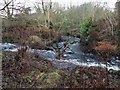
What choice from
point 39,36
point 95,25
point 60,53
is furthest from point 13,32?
point 95,25

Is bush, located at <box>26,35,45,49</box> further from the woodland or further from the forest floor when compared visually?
the forest floor

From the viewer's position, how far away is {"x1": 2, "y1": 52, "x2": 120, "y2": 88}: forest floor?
461 cm

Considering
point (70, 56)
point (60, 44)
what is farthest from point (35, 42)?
point (70, 56)

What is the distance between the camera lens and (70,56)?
5105 mm

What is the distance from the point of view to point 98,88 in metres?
4.61

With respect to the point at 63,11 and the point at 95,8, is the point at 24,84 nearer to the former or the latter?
the point at 63,11

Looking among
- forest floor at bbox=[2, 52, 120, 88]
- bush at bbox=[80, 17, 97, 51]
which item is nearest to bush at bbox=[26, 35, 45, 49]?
forest floor at bbox=[2, 52, 120, 88]

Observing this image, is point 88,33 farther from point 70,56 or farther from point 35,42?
point 35,42

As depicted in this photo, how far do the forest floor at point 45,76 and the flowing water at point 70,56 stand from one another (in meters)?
0.10

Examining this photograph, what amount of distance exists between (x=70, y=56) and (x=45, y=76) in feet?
2.17

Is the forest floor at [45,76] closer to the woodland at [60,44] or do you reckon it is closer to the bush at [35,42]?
the woodland at [60,44]

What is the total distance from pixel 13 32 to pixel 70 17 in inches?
39.3

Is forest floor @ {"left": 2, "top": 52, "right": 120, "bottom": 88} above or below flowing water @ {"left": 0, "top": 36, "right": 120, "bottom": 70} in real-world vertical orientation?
below

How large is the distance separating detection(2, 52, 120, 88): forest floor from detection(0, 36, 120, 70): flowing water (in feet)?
0.31
